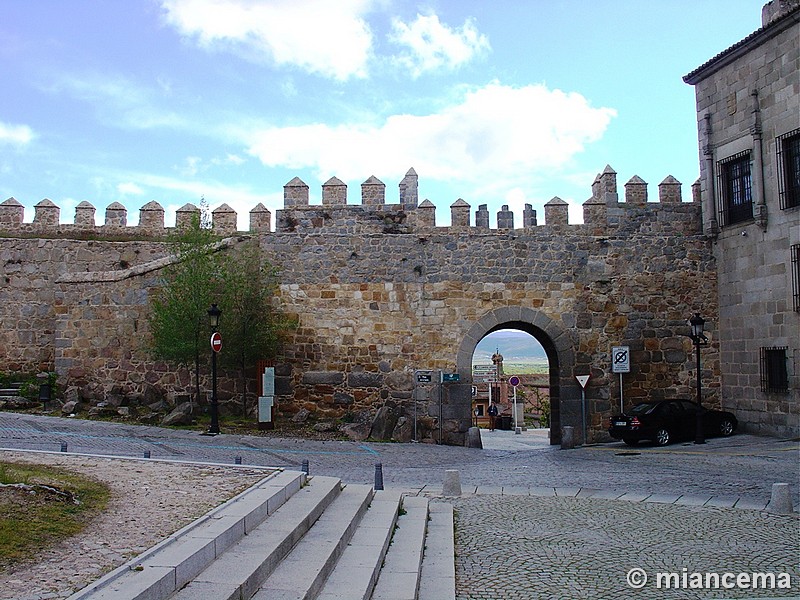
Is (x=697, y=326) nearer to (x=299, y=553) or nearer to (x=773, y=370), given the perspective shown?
(x=773, y=370)

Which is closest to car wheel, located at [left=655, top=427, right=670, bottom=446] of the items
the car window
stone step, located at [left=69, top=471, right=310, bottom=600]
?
the car window

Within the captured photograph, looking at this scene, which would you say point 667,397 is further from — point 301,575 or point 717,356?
point 301,575

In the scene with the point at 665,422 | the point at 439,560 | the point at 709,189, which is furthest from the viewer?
the point at 709,189

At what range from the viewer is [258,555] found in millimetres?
5133

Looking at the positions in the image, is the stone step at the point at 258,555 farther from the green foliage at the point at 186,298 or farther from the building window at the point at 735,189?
the building window at the point at 735,189

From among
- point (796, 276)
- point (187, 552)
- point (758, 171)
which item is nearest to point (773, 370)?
point (796, 276)

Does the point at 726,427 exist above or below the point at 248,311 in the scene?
below

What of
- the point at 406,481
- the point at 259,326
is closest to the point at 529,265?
the point at 259,326

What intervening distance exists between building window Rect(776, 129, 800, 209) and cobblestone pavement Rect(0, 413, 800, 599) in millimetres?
4887

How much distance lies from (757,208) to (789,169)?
0.98 meters

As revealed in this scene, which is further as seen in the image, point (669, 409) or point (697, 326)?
point (669, 409)

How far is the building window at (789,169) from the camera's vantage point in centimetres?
1513

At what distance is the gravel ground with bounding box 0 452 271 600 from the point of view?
4.20 m

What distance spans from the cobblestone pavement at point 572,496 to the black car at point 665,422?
346mm
